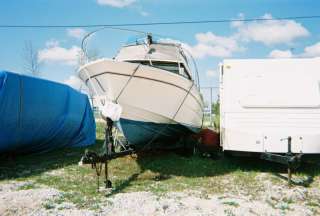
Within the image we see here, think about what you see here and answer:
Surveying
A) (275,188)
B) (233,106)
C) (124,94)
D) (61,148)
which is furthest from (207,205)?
(61,148)

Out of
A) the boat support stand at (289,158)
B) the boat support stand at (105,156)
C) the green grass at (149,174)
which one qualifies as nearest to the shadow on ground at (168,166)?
the green grass at (149,174)

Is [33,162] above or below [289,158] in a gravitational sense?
below

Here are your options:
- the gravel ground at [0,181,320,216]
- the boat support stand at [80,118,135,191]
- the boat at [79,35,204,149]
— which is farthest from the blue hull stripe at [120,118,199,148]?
the gravel ground at [0,181,320,216]

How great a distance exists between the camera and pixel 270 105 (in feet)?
22.4

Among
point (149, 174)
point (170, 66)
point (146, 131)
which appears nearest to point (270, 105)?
point (146, 131)

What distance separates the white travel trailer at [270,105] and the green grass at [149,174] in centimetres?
80

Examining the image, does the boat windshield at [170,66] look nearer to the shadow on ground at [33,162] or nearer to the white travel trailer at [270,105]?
the white travel trailer at [270,105]

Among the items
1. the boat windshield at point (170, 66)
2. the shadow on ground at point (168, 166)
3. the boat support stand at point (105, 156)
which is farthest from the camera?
the boat windshield at point (170, 66)

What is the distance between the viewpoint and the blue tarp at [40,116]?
8219 millimetres

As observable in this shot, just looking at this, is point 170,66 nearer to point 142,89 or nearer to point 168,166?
point 142,89

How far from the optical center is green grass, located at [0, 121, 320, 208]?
617 cm

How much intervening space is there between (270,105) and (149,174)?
2.92m

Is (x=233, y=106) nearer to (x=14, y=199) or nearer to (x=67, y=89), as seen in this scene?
(x=14, y=199)

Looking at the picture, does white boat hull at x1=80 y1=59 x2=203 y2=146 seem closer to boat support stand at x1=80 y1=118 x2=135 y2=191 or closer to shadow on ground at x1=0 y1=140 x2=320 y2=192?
boat support stand at x1=80 y1=118 x2=135 y2=191
